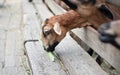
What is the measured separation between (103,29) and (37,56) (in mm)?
2665

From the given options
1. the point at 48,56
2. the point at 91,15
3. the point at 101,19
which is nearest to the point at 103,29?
the point at 91,15

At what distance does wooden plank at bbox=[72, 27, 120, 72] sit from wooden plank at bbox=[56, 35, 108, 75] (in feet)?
0.45

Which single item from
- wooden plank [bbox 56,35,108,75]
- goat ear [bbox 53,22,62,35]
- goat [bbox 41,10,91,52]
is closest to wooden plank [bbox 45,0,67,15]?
wooden plank [bbox 56,35,108,75]

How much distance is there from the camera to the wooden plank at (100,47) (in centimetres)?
306

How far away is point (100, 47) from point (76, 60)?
0.38m

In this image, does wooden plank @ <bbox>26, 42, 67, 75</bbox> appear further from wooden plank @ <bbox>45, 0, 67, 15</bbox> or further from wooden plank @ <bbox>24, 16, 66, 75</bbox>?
wooden plank @ <bbox>45, 0, 67, 15</bbox>

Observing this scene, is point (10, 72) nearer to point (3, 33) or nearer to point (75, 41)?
point (75, 41)

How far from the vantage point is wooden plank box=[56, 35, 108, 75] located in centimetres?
335

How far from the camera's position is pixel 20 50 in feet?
16.3

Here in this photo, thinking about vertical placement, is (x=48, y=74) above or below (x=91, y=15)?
below

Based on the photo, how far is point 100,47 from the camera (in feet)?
11.4

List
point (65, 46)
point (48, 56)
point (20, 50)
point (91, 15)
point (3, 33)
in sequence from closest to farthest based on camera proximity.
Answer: point (91, 15) < point (48, 56) < point (65, 46) < point (20, 50) < point (3, 33)

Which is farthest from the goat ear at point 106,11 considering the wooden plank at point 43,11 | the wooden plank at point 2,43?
the wooden plank at point 43,11

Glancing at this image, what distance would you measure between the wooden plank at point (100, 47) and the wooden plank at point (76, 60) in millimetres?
137
